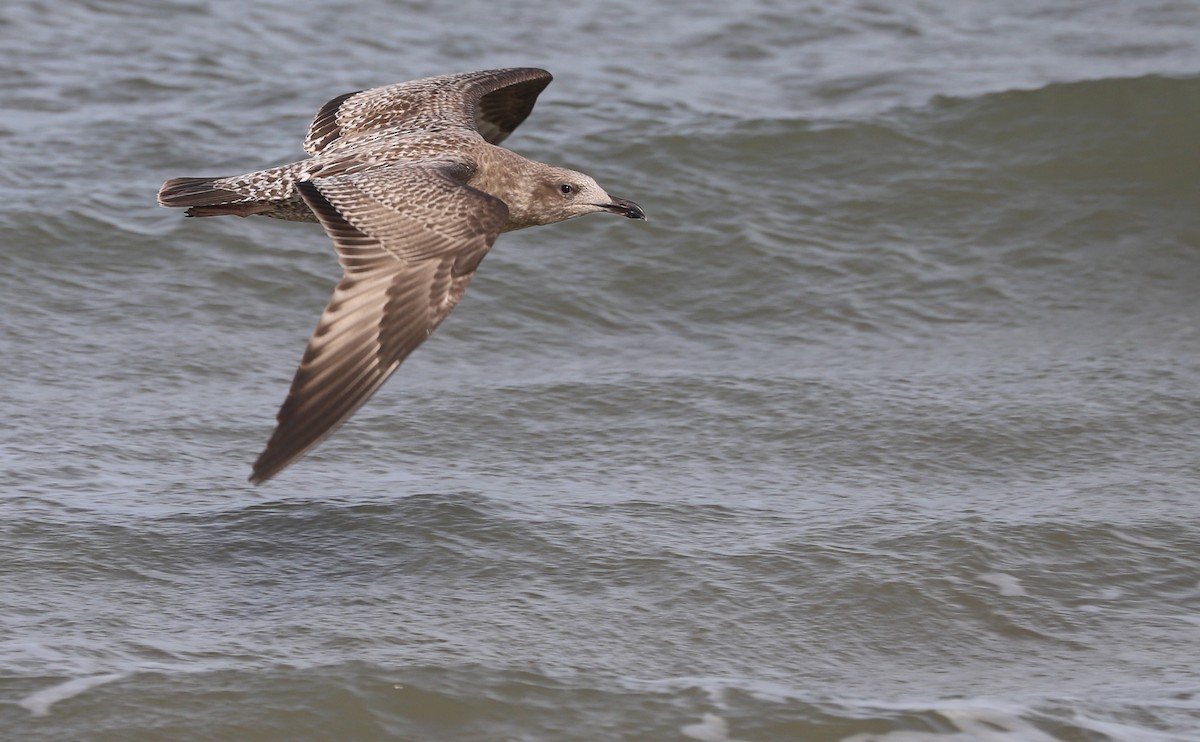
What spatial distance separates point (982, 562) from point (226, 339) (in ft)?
11.9

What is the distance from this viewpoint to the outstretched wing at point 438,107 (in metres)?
6.78

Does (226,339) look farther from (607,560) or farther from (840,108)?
(840,108)

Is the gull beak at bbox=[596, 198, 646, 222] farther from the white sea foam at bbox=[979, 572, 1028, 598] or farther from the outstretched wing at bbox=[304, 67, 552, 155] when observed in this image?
the white sea foam at bbox=[979, 572, 1028, 598]

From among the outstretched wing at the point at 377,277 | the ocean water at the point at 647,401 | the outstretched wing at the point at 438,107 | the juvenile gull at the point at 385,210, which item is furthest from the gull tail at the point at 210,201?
the ocean water at the point at 647,401

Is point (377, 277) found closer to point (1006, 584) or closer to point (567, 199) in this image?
point (567, 199)

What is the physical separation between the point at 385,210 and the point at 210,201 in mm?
900

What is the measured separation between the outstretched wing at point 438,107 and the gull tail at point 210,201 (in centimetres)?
78

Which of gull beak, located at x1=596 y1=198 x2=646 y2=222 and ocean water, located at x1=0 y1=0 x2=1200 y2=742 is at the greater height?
gull beak, located at x1=596 y1=198 x2=646 y2=222

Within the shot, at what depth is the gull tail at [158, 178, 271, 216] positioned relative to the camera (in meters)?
5.88

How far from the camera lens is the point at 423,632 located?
16.8 ft

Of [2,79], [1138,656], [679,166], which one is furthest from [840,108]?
[1138,656]

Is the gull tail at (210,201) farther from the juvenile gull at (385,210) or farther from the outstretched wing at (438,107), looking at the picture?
the outstretched wing at (438,107)

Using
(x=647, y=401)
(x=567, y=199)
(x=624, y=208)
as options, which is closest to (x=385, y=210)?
(x=567, y=199)

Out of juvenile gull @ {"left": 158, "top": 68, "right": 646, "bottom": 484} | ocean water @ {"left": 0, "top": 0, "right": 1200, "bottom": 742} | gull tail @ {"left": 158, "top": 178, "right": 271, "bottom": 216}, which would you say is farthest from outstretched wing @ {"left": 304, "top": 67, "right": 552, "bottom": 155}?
ocean water @ {"left": 0, "top": 0, "right": 1200, "bottom": 742}
